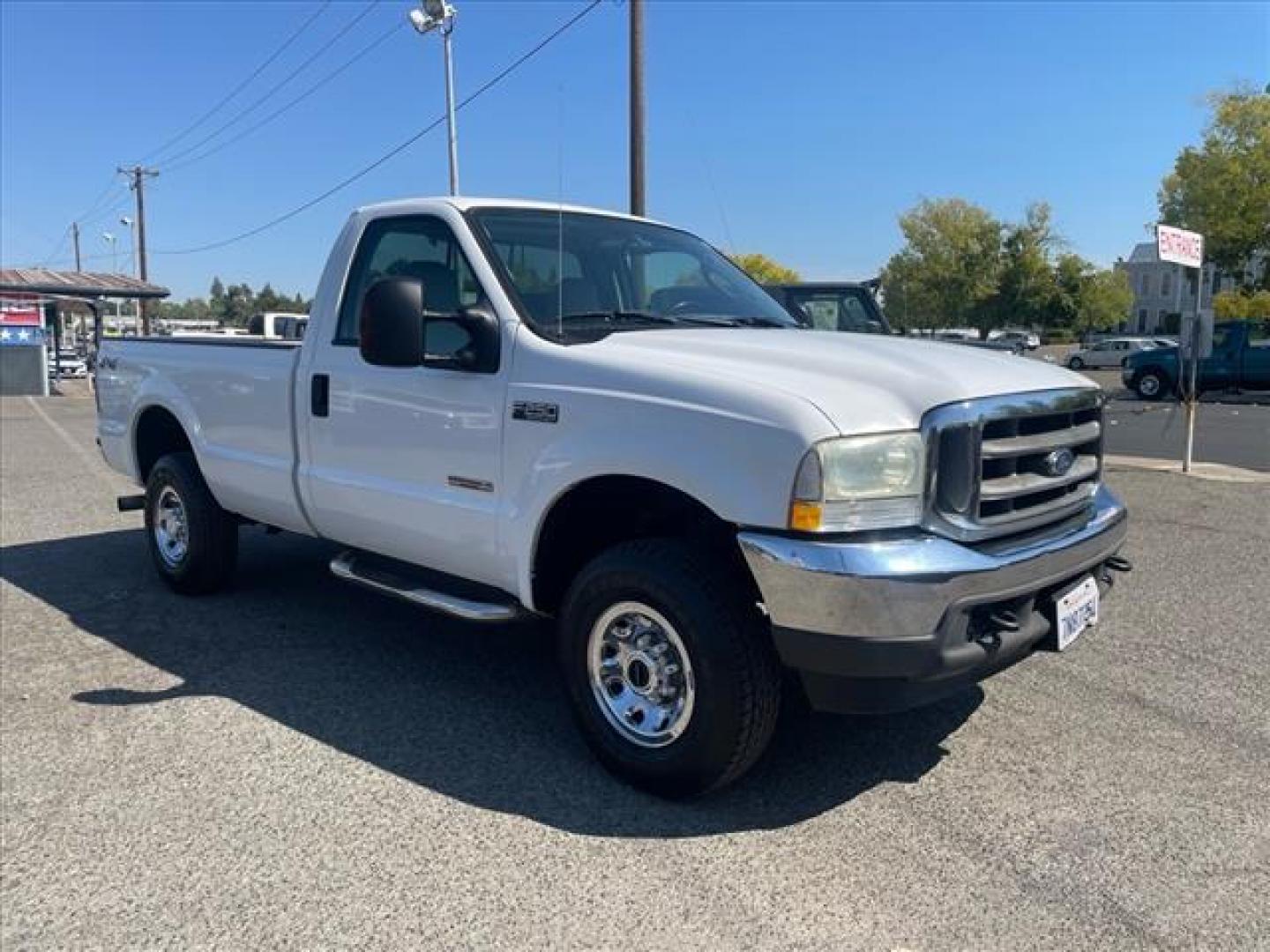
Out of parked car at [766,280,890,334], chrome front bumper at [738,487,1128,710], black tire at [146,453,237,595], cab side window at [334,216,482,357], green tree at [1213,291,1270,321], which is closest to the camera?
chrome front bumper at [738,487,1128,710]

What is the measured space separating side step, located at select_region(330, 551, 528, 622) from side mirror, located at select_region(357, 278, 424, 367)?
96 centimetres

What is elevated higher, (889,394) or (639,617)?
(889,394)

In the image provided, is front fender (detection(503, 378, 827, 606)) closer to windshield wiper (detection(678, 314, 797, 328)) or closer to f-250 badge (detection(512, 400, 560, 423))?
f-250 badge (detection(512, 400, 560, 423))

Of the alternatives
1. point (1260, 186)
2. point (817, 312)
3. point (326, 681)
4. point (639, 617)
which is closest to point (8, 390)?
point (817, 312)

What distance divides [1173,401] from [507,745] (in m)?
24.1

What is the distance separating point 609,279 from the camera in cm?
435

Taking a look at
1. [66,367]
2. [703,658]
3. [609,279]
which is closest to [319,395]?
[609,279]

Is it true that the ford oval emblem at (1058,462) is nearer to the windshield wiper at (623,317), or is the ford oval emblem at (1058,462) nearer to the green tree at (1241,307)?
the windshield wiper at (623,317)

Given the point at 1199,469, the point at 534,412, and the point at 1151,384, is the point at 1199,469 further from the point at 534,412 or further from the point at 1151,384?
the point at 1151,384

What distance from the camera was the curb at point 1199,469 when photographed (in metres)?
10.7

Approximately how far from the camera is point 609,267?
14.5 ft

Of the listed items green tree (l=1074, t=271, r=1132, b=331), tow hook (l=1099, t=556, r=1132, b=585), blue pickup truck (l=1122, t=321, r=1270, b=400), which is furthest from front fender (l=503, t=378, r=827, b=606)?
green tree (l=1074, t=271, r=1132, b=331)

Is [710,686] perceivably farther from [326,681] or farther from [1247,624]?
[1247,624]

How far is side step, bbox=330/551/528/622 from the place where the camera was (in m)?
3.85
